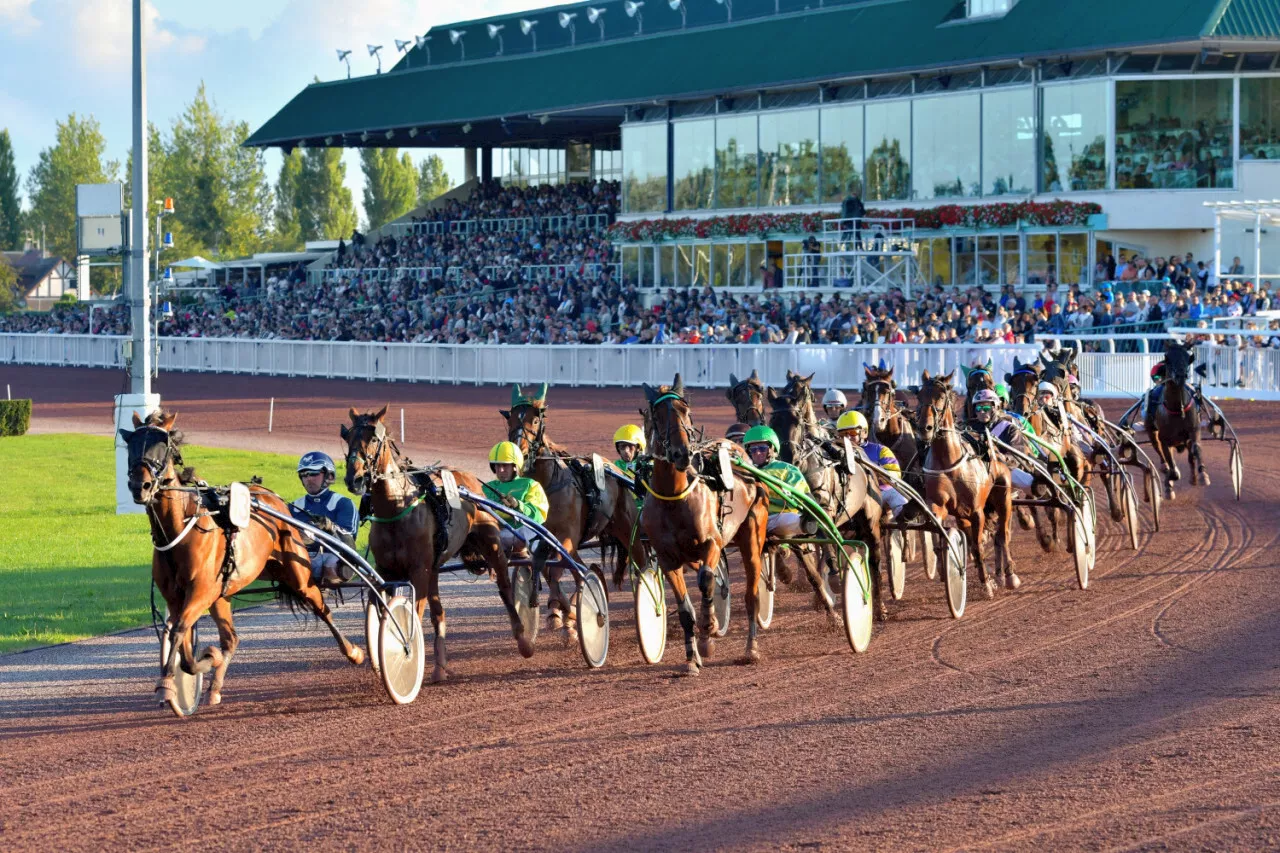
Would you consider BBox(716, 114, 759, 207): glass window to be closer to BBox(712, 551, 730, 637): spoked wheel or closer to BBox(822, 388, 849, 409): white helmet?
BBox(822, 388, 849, 409): white helmet

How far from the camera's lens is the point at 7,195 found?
84.4 metres

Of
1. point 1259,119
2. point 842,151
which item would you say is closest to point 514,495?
point 1259,119

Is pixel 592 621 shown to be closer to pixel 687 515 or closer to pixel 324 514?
pixel 687 515

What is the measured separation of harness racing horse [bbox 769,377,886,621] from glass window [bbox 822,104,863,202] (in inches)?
1074

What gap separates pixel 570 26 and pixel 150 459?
42.5 metres

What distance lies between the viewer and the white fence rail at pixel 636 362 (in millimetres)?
24734

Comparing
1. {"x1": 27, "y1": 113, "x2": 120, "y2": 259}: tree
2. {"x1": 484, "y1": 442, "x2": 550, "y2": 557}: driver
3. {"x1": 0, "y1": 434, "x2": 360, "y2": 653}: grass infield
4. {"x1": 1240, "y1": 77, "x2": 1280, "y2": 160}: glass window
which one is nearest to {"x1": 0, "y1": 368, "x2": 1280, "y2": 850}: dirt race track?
{"x1": 484, "y1": 442, "x2": 550, "y2": 557}: driver

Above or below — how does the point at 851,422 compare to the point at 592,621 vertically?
above

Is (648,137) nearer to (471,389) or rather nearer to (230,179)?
(471,389)

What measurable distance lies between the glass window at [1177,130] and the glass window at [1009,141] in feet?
6.44

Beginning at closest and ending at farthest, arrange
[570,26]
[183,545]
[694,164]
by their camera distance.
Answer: [183,545] → [694,164] → [570,26]

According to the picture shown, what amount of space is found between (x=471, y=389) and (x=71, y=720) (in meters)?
22.6

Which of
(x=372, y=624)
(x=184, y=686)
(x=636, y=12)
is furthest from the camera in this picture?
(x=636, y=12)

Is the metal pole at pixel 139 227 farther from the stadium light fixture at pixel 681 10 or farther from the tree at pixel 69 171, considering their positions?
the tree at pixel 69 171
